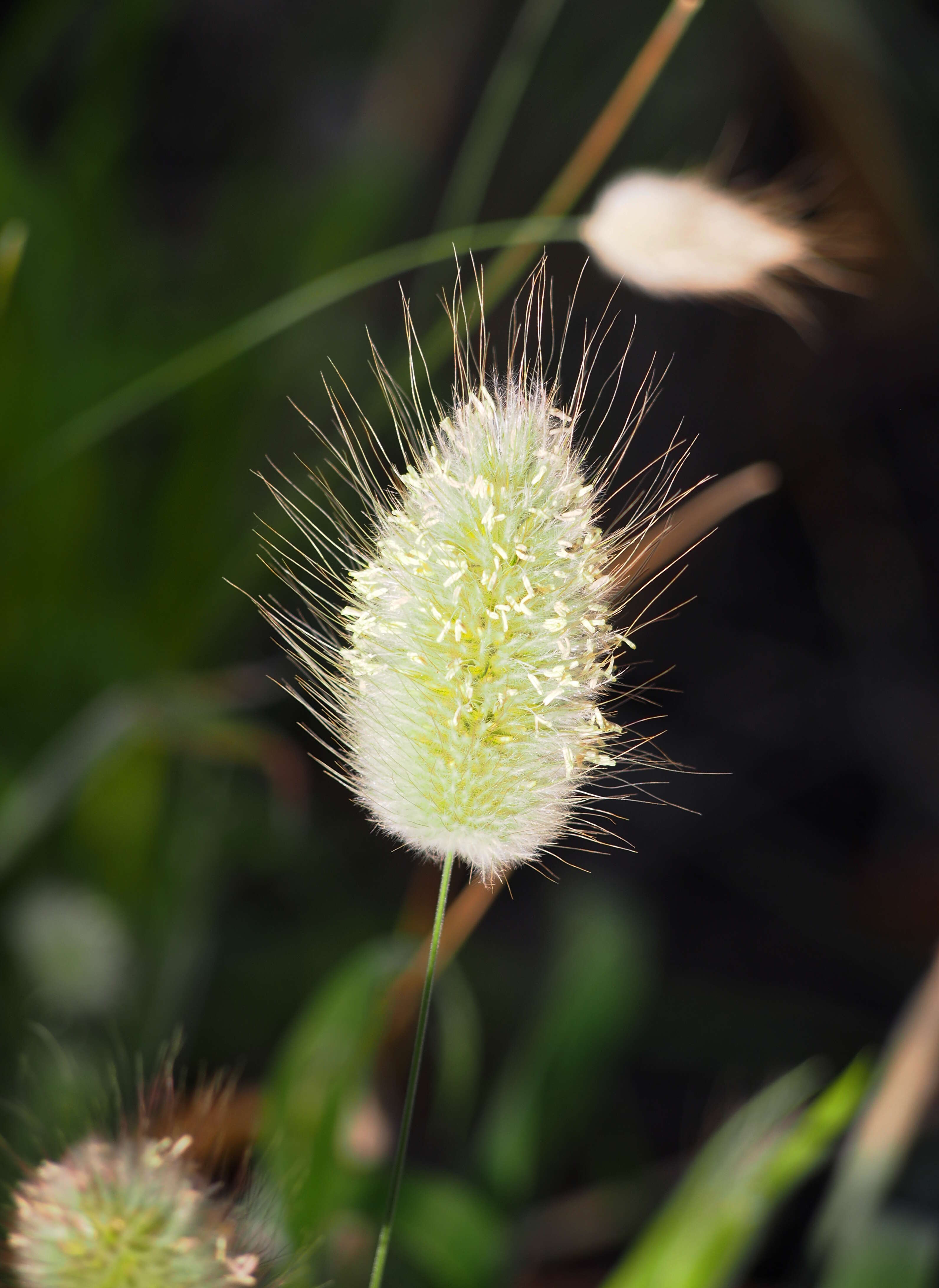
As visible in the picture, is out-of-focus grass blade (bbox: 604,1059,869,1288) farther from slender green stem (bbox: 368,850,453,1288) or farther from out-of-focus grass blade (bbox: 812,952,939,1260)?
slender green stem (bbox: 368,850,453,1288)

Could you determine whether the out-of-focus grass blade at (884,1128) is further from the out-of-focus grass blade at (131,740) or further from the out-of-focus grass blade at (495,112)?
the out-of-focus grass blade at (495,112)

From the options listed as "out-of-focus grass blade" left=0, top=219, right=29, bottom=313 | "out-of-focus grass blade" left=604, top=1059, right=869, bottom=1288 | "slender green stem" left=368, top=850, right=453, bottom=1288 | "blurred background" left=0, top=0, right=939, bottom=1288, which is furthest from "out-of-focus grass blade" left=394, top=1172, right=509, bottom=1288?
"out-of-focus grass blade" left=0, top=219, right=29, bottom=313

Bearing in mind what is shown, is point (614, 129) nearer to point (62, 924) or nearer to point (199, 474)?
point (199, 474)

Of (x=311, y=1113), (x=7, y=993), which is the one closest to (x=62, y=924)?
(x=7, y=993)

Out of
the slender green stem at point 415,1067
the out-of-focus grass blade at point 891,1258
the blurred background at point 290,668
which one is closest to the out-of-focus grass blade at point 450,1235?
the blurred background at point 290,668

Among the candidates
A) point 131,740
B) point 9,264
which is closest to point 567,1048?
point 131,740
